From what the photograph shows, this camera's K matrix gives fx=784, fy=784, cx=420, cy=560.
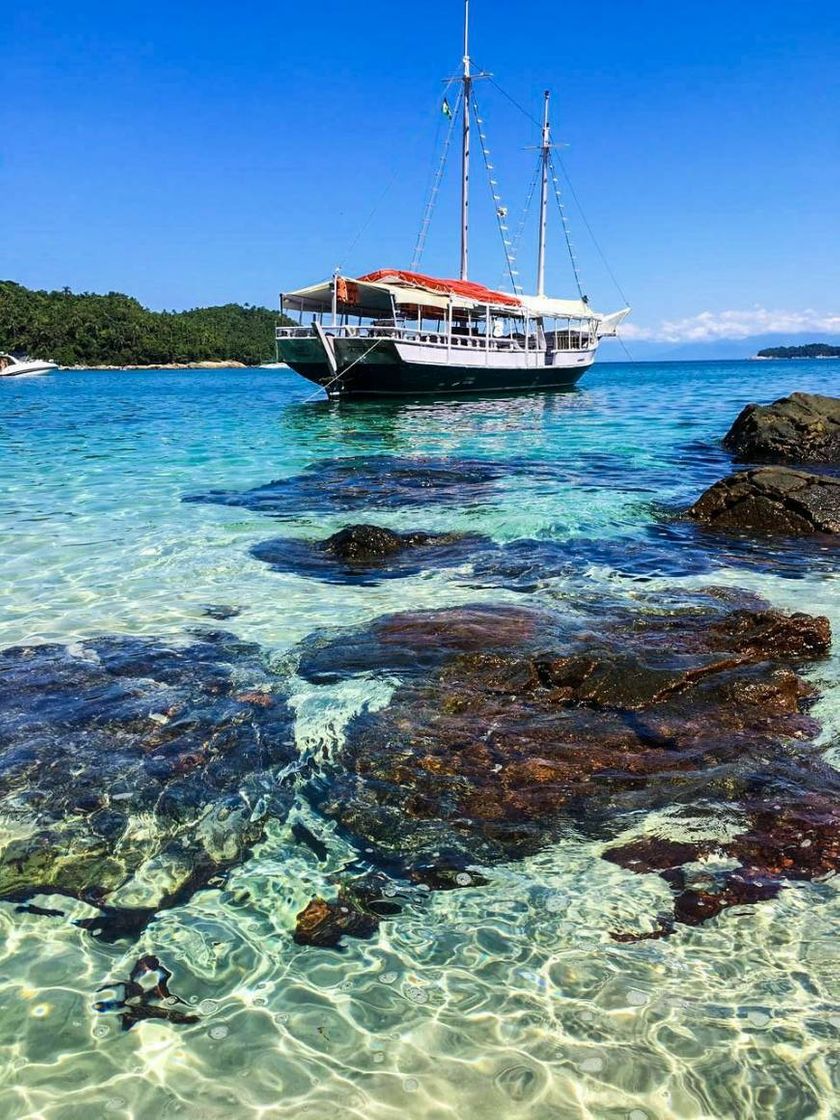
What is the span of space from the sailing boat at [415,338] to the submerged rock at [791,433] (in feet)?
58.4

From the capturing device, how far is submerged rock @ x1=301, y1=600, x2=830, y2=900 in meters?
3.66

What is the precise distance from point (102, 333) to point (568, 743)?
5054 inches

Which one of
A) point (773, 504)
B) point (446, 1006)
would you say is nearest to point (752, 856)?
point (446, 1006)

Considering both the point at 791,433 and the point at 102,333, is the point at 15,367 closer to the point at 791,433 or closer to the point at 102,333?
the point at 102,333

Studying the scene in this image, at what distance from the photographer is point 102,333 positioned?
387ft

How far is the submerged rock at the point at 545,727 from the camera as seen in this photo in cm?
366

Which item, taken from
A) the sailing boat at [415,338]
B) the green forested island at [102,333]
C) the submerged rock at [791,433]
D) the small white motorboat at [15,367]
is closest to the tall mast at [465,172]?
the sailing boat at [415,338]

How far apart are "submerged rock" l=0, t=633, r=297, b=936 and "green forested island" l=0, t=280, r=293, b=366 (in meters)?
123

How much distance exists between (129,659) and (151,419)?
2831 cm

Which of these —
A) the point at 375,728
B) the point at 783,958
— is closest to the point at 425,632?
the point at 375,728

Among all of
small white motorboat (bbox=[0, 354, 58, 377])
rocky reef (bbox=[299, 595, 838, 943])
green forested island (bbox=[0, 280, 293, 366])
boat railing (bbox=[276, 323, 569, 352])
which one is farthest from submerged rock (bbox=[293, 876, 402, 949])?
green forested island (bbox=[0, 280, 293, 366])

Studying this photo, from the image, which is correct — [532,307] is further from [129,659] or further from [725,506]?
[129,659]

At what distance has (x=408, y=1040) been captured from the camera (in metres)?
2.58

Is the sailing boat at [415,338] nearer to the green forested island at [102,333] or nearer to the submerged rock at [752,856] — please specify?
the submerged rock at [752,856]
